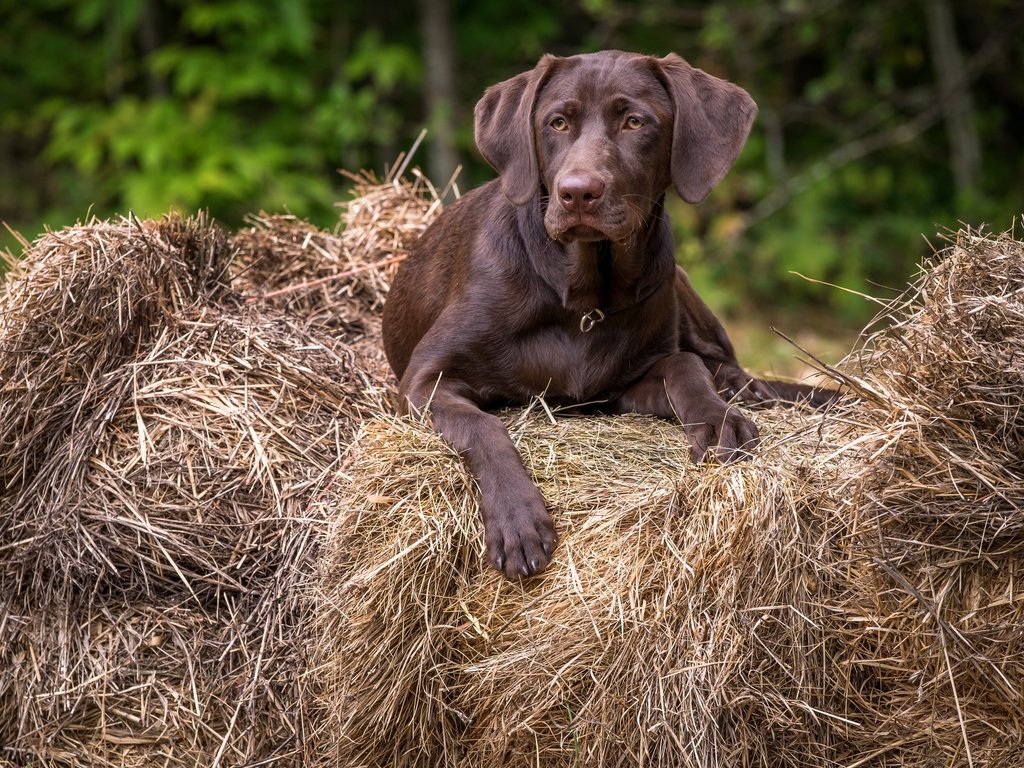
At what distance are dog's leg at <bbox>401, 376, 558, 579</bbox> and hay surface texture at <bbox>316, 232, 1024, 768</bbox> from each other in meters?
0.05

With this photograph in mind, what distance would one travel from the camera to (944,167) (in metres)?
10.0

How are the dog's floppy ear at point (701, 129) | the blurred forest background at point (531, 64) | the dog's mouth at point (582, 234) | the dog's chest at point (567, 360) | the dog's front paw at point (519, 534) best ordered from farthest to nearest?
1. the blurred forest background at point (531, 64)
2. the dog's chest at point (567, 360)
3. the dog's floppy ear at point (701, 129)
4. the dog's mouth at point (582, 234)
5. the dog's front paw at point (519, 534)

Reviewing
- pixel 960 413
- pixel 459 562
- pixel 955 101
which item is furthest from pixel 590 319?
pixel 955 101

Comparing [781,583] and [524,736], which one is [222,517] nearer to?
[524,736]

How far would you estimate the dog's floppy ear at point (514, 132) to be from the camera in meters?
3.33

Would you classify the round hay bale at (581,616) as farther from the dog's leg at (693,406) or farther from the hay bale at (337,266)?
the hay bale at (337,266)

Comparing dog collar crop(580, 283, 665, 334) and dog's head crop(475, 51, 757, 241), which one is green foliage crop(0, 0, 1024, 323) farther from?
dog collar crop(580, 283, 665, 334)

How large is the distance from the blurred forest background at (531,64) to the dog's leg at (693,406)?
4.68m

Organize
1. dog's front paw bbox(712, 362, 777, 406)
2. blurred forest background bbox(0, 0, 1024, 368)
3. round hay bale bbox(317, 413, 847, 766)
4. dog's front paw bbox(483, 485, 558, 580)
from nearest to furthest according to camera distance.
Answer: round hay bale bbox(317, 413, 847, 766) → dog's front paw bbox(483, 485, 558, 580) → dog's front paw bbox(712, 362, 777, 406) → blurred forest background bbox(0, 0, 1024, 368)

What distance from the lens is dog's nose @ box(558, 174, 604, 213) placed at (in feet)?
9.80

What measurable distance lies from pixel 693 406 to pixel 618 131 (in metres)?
0.78

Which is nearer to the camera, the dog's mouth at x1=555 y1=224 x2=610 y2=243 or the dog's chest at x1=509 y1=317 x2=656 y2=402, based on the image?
the dog's mouth at x1=555 y1=224 x2=610 y2=243

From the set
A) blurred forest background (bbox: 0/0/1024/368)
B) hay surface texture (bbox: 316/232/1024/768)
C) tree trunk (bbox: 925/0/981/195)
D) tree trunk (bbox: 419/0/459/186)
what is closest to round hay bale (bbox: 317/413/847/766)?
hay surface texture (bbox: 316/232/1024/768)

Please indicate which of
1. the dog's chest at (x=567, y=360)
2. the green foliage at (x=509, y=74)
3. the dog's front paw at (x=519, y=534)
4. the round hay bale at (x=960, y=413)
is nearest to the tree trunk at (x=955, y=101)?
the green foliage at (x=509, y=74)
